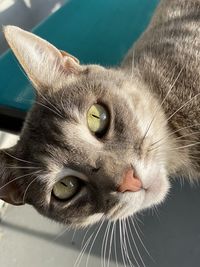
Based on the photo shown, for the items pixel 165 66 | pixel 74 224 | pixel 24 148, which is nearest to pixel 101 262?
pixel 74 224

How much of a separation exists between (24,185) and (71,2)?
123 cm

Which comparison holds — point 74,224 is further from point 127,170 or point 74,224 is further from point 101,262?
point 101,262

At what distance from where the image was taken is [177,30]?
1.40m

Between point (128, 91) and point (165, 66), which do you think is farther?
point (165, 66)

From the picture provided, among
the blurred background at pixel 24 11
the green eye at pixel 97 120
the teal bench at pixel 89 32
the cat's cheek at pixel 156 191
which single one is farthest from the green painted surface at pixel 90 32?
the cat's cheek at pixel 156 191

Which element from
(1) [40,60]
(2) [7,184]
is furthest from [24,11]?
(2) [7,184]

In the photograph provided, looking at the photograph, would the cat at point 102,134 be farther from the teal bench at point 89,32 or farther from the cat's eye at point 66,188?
the teal bench at point 89,32

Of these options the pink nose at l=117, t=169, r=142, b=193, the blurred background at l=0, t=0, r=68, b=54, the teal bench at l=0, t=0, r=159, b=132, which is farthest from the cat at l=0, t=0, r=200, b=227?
the blurred background at l=0, t=0, r=68, b=54

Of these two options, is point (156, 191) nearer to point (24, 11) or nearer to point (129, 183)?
point (129, 183)

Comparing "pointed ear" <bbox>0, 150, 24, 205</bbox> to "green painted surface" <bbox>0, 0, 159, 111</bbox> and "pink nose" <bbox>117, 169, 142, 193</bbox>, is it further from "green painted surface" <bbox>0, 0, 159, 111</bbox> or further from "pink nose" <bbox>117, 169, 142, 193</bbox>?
"green painted surface" <bbox>0, 0, 159, 111</bbox>

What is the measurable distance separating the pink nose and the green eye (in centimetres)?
16

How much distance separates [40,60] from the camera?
1.22 metres

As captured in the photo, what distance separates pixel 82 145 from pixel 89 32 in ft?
3.58

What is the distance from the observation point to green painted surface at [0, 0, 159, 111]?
1.90 metres
